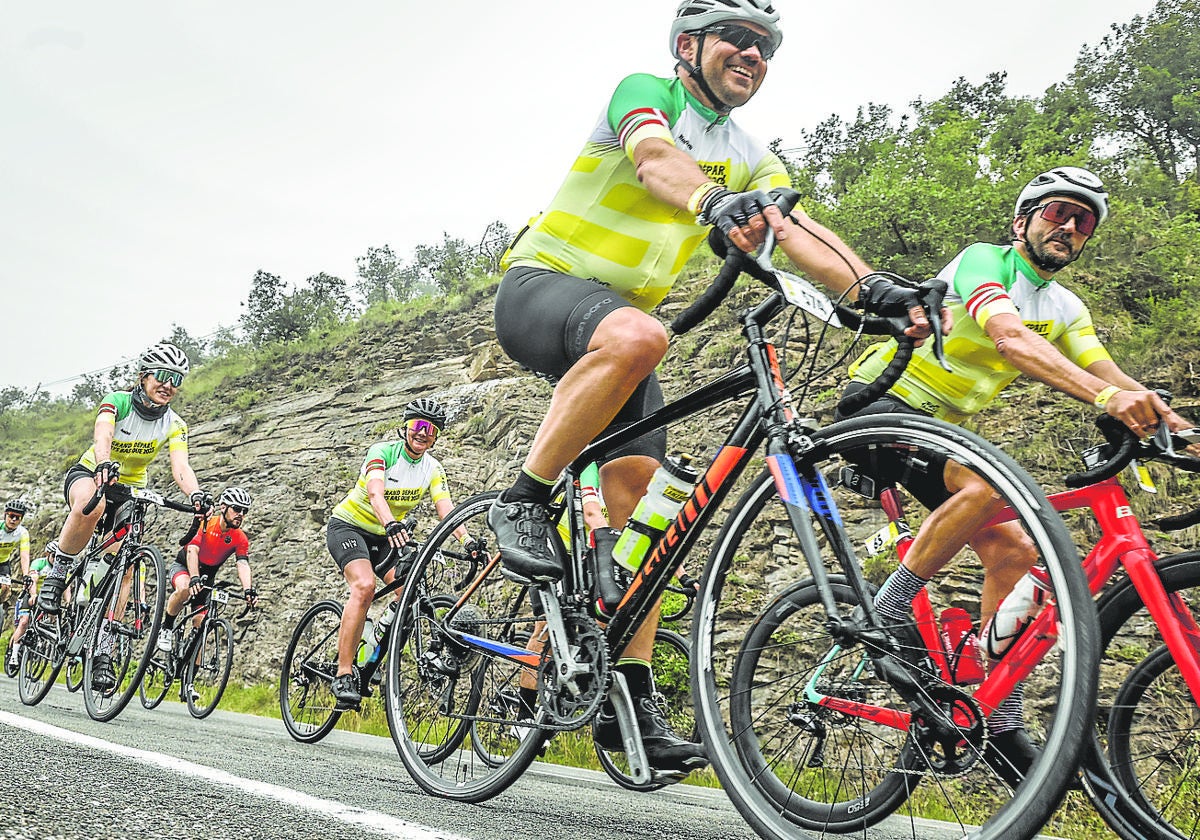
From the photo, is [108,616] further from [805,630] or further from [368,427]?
[368,427]

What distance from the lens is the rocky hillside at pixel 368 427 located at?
885 centimetres

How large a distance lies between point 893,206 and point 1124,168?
679 centimetres

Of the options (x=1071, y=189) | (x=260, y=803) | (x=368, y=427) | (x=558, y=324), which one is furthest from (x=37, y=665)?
(x=368, y=427)

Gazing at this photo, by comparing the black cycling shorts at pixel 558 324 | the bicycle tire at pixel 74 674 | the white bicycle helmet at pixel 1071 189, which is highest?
the white bicycle helmet at pixel 1071 189

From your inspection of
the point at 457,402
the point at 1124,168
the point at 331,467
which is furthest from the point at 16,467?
the point at 1124,168

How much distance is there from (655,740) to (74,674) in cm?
751

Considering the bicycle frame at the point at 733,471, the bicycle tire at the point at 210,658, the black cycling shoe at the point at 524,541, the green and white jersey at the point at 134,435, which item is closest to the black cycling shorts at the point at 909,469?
the bicycle frame at the point at 733,471

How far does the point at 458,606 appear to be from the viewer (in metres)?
3.72

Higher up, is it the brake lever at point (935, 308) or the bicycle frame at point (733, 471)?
the brake lever at point (935, 308)

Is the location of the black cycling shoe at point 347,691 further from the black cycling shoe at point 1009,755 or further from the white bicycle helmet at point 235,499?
the black cycling shoe at point 1009,755

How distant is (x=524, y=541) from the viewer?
2.79 m

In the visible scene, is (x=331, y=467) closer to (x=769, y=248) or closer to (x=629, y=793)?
(x=629, y=793)

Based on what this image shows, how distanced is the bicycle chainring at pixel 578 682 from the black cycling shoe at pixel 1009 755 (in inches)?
42.0

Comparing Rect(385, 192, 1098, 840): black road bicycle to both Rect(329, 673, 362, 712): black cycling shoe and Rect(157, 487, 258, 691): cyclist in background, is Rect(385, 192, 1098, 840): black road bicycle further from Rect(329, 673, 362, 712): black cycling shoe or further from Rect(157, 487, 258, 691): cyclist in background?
Rect(157, 487, 258, 691): cyclist in background
